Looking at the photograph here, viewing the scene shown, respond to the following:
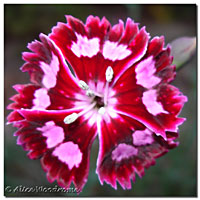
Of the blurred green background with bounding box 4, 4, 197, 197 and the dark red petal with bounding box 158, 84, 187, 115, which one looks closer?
the dark red petal with bounding box 158, 84, 187, 115

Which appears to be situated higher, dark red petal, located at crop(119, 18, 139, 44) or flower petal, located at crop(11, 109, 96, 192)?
dark red petal, located at crop(119, 18, 139, 44)

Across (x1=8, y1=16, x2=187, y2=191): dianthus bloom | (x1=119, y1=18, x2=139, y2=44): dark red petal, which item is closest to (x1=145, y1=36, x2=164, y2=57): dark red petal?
(x1=8, y1=16, x2=187, y2=191): dianthus bloom

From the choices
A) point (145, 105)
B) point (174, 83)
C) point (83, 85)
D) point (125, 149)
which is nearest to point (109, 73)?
point (83, 85)

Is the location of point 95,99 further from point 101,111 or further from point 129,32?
point 129,32

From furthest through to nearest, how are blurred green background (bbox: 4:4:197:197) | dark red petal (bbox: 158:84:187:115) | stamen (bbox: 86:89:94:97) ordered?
blurred green background (bbox: 4:4:197:197) → stamen (bbox: 86:89:94:97) → dark red petal (bbox: 158:84:187:115)

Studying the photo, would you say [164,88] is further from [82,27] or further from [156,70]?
[82,27]

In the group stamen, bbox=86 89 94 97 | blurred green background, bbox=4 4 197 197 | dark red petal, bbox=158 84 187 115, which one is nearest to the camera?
dark red petal, bbox=158 84 187 115

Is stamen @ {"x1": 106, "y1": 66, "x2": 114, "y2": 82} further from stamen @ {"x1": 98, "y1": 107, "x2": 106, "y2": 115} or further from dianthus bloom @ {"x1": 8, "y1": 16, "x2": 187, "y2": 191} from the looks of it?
stamen @ {"x1": 98, "y1": 107, "x2": 106, "y2": 115}

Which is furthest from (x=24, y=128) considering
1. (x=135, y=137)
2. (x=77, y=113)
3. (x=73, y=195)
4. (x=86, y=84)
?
(x=73, y=195)
